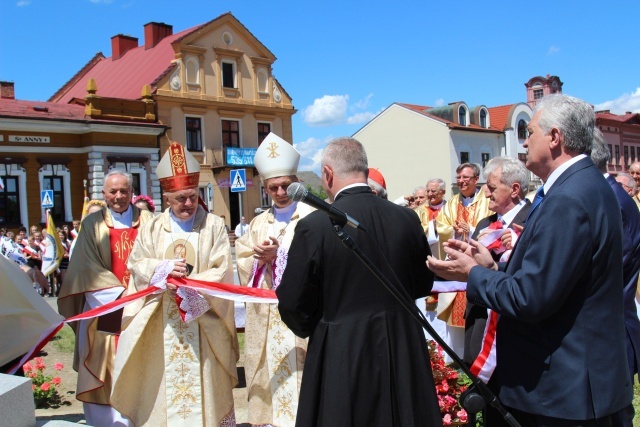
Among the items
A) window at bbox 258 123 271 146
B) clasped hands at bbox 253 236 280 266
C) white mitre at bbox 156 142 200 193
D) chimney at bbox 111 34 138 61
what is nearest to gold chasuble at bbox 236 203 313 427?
clasped hands at bbox 253 236 280 266

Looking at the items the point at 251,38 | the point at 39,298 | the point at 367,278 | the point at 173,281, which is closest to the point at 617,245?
the point at 367,278

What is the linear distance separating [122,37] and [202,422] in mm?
37409

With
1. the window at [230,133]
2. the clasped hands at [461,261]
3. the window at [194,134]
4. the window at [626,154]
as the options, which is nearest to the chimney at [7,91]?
the window at [194,134]

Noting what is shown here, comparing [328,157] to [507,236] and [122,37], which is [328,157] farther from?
[122,37]

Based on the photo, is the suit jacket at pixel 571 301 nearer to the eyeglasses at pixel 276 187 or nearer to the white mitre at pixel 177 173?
the eyeglasses at pixel 276 187

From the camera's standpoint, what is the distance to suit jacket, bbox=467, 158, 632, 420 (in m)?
2.36

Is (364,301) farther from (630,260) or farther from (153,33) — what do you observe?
(153,33)

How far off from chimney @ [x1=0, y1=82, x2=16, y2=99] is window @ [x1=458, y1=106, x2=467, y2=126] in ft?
88.6

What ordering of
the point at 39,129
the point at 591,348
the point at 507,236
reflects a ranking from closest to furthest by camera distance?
the point at 591,348 < the point at 507,236 < the point at 39,129

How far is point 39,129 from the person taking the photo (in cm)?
2544

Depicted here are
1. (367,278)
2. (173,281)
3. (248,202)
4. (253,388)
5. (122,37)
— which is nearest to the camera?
(367,278)

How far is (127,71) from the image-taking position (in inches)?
1395

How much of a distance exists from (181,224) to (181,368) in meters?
1.10

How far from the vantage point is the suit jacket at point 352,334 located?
9.59 feet
